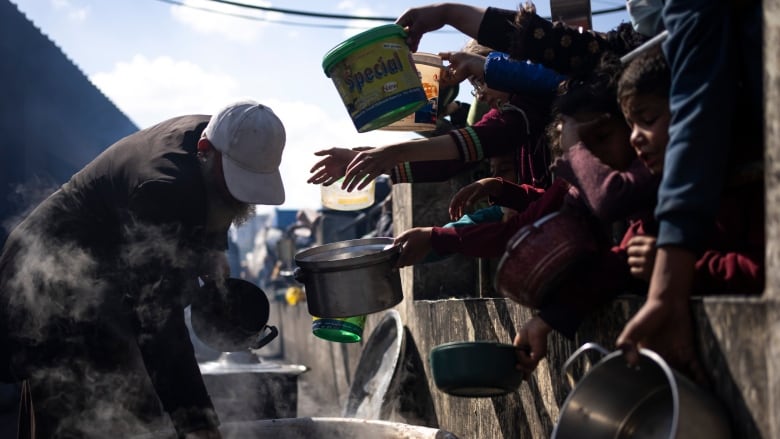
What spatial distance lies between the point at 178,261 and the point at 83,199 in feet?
1.81

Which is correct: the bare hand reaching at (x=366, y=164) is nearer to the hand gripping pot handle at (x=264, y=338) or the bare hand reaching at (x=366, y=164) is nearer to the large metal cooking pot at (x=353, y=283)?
the large metal cooking pot at (x=353, y=283)

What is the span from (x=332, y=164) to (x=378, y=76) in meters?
0.37

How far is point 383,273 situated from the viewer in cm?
272

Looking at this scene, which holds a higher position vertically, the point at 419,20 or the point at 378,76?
the point at 419,20

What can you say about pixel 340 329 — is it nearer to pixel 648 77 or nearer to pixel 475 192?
pixel 475 192

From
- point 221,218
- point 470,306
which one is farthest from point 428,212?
point 221,218

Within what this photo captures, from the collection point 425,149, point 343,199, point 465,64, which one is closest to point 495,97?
point 465,64

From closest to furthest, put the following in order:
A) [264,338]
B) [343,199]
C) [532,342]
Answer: [532,342], [264,338], [343,199]

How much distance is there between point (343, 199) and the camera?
594 cm

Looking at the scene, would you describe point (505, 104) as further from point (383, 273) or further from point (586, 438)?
point (586, 438)

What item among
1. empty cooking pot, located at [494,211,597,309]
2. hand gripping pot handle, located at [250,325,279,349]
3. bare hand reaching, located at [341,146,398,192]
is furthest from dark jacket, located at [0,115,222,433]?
empty cooking pot, located at [494,211,597,309]

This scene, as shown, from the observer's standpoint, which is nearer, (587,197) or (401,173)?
(587,197)

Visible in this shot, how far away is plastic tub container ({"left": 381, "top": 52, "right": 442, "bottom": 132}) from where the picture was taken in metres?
3.18

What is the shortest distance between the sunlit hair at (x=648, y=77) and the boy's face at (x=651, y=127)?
1 cm
